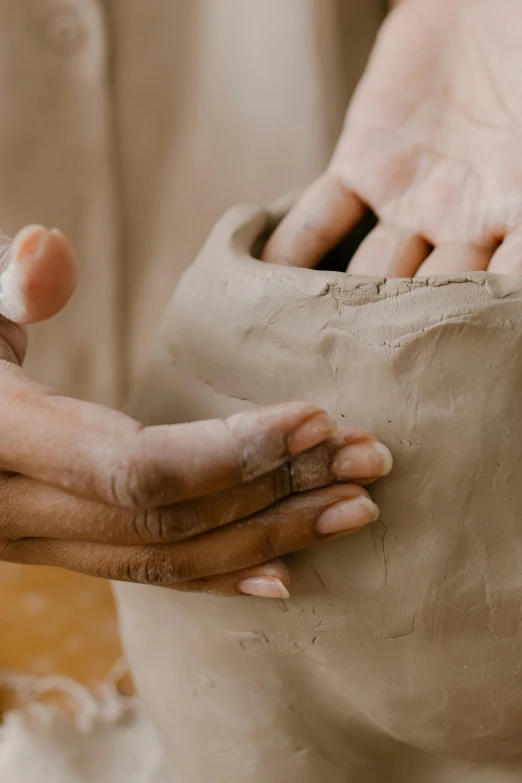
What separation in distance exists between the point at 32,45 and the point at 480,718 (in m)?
0.91

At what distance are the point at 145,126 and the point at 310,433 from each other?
2.56ft

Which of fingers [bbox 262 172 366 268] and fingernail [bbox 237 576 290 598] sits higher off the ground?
fingers [bbox 262 172 366 268]

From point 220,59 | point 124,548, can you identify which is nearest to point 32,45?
point 220,59

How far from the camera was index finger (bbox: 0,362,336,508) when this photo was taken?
1.50ft

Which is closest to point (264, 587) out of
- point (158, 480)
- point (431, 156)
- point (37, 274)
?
point (158, 480)

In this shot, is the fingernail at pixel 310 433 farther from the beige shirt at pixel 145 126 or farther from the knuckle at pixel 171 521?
the beige shirt at pixel 145 126

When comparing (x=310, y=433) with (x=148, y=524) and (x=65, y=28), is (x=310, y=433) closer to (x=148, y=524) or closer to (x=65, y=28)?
(x=148, y=524)

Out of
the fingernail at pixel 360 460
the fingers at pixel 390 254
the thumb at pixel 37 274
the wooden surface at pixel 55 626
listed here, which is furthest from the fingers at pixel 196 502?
the wooden surface at pixel 55 626

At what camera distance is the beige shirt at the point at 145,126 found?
1.04 meters

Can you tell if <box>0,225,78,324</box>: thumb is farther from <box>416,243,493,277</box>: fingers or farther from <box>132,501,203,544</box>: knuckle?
<box>416,243,493,277</box>: fingers

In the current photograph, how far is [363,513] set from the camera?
1.65ft

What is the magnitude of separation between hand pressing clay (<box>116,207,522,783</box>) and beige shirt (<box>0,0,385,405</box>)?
0.53 metres

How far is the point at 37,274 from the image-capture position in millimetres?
463

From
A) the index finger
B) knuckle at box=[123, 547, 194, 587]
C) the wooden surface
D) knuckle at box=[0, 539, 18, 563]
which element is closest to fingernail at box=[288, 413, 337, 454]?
the index finger
